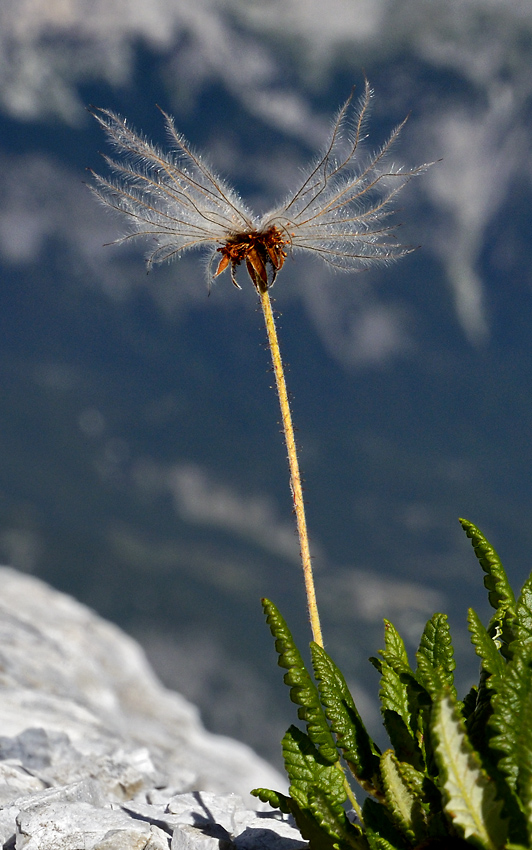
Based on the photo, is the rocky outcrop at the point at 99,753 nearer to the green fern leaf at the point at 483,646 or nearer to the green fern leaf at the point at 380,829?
the green fern leaf at the point at 380,829

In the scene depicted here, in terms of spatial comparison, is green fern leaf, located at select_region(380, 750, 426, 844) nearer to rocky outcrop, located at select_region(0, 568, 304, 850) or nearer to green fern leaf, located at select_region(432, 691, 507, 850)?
green fern leaf, located at select_region(432, 691, 507, 850)

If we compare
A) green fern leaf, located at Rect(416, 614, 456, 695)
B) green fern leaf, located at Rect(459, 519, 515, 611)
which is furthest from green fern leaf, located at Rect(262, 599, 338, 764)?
green fern leaf, located at Rect(459, 519, 515, 611)

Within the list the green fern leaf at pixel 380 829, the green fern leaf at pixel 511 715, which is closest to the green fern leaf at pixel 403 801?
the green fern leaf at pixel 380 829

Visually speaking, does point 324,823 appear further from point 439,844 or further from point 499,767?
point 499,767

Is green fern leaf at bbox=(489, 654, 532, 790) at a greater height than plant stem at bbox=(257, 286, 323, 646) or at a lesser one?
lesser

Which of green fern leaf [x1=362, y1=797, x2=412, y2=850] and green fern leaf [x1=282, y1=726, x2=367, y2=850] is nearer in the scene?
green fern leaf [x1=362, y1=797, x2=412, y2=850]

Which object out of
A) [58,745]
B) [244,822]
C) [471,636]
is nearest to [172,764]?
[58,745]
